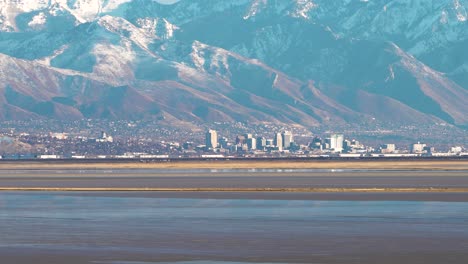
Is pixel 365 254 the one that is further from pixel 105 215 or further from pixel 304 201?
pixel 304 201

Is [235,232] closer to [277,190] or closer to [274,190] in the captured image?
[277,190]

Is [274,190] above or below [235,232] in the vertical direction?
above

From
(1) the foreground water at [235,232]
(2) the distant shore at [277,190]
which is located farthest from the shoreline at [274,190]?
(1) the foreground water at [235,232]

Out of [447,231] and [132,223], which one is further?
[132,223]

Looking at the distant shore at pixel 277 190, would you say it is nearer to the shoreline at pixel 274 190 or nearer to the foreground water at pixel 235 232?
the shoreline at pixel 274 190

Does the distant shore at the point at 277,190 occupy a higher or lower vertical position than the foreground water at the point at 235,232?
higher

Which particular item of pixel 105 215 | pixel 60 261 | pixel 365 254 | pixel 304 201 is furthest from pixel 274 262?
pixel 304 201

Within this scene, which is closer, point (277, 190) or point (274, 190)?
point (277, 190)

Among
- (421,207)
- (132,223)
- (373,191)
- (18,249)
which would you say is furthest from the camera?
(373,191)

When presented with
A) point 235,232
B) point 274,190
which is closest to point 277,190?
point 274,190
